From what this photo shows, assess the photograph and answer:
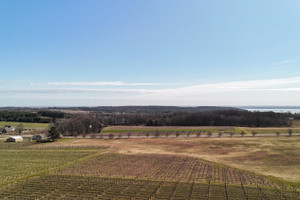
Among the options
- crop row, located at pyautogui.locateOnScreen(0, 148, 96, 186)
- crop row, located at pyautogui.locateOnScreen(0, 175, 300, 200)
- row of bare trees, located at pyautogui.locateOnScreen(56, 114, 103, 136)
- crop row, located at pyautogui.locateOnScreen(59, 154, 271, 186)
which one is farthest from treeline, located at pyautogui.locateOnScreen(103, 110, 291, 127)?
crop row, located at pyautogui.locateOnScreen(0, 175, 300, 200)

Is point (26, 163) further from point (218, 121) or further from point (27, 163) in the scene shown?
point (218, 121)

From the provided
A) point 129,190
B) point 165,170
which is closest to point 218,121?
point 165,170

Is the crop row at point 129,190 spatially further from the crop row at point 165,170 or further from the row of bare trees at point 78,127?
the row of bare trees at point 78,127

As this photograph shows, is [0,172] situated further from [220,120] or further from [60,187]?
[220,120]

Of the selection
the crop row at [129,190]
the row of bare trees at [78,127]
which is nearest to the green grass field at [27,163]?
the crop row at [129,190]

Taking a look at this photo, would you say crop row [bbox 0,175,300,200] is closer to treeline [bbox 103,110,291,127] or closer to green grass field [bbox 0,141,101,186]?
green grass field [bbox 0,141,101,186]
